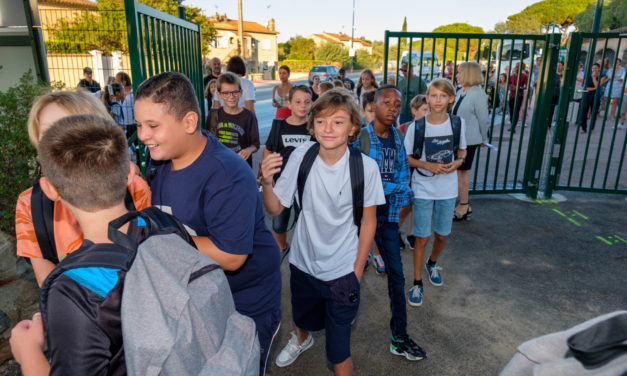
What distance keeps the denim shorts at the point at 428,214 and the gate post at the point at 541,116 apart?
3392mm

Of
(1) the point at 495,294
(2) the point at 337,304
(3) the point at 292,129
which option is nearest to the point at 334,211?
(2) the point at 337,304

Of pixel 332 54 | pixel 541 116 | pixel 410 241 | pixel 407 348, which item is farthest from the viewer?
pixel 332 54

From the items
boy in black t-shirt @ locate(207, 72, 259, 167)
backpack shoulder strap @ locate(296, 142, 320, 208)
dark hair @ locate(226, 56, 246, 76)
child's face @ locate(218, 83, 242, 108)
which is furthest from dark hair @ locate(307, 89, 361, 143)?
dark hair @ locate(226, 56, 246, 76)

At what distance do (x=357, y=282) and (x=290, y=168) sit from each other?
78 centimetres

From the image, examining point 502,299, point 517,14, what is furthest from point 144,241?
point 517,14

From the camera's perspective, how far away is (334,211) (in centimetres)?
235

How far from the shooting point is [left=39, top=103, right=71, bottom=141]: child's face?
6.40 feet

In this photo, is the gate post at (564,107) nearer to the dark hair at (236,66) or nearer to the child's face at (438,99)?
the child's face at (438,99)

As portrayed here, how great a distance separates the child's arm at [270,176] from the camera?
2127mm

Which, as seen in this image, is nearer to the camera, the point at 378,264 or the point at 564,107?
the point at 378,264

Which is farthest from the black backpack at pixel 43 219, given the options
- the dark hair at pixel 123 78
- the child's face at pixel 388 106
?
the dark hair at pixel 123 78

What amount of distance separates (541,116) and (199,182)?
6019 millimetres

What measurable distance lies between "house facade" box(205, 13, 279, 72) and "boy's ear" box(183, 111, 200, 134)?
58.9 meters

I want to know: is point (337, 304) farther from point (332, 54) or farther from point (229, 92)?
point (332, 54)
